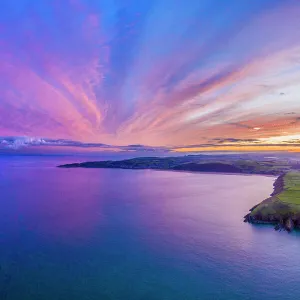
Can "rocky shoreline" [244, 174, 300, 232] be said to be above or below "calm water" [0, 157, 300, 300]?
above

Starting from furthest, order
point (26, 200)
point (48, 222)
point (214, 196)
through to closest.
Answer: point (214, 196) → point (26, 200) → point (48, 222)

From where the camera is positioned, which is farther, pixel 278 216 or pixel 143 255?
pixel 278 216

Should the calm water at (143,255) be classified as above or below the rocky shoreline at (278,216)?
below

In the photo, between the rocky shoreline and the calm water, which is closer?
the calm water

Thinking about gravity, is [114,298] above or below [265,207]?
below

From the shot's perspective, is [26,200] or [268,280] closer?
[268,280]

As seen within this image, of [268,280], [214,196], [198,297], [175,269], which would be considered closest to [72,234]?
[175,269]

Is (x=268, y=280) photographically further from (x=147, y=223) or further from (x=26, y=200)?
(x=26, y=200)

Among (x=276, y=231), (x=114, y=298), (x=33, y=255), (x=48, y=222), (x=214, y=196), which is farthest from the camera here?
(x=214, y=196)

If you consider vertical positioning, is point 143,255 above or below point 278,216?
below

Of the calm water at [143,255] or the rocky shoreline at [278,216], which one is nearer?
the calm water at [143,255]
